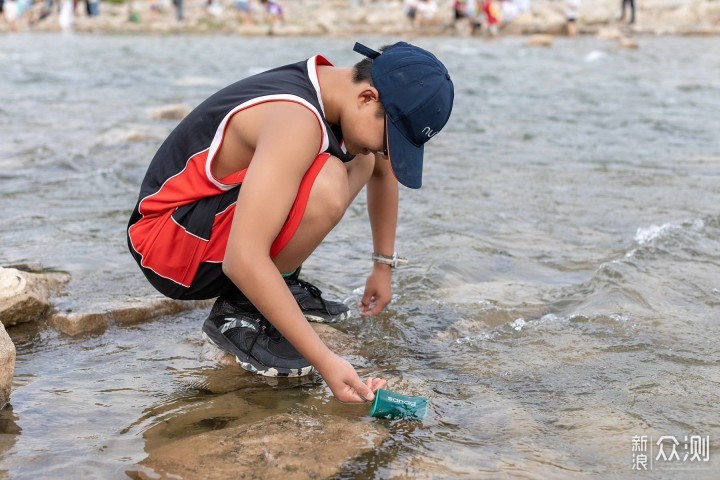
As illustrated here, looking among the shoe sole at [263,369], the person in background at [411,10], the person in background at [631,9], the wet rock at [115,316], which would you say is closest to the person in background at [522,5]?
the person in background at [631,9]

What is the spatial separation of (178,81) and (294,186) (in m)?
9.40

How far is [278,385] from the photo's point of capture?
2613 mm

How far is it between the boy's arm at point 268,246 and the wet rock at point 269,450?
0.36ft

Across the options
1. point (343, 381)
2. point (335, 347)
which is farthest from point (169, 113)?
point (343, 381)

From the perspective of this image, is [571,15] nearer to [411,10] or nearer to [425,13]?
[425,13]

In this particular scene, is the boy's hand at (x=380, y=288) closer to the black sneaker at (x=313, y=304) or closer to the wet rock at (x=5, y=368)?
the black sneaker at (x=313, y=304)

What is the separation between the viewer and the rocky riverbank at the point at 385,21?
23.5 meters

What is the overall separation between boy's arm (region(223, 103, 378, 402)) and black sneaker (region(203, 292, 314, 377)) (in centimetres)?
41

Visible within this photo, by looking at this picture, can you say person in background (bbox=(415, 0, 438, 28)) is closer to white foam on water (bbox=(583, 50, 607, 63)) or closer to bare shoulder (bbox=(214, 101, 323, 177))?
white foam on water (bbox=(583, 50, 607, 63))

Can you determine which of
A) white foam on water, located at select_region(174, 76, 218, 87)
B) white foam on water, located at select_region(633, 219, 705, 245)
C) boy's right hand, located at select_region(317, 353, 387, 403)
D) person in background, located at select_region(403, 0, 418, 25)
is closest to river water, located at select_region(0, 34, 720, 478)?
white foam on water, located at select_region(633, 219, 705, 245)

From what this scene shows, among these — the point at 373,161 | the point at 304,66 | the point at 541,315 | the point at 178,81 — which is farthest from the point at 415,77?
the point at 178,81

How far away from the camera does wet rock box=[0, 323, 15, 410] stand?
2344 millimetres

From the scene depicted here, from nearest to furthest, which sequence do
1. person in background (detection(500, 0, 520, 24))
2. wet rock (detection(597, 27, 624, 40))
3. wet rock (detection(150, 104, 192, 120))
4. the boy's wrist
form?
1. the boy's wrist
2. wet rock (detection(150, 104, 192, 120))
3. wet rock (detection(597, 27, 624, 40))
4. person in background (detection(500, 0, 520, 24))

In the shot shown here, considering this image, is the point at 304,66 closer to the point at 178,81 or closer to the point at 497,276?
the point at 497,276
